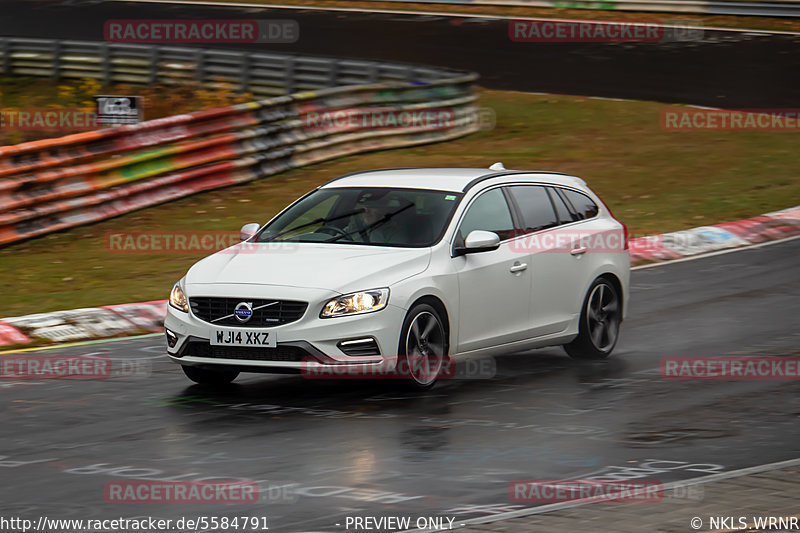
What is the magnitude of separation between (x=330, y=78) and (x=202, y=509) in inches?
837

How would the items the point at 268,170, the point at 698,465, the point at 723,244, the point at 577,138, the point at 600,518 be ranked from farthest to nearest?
the point at 577,138 → the point at 268,170 → the point at 723,244 → the point at 698,465 → the point at 600,518

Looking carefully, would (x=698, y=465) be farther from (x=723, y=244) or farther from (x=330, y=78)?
(x=330, y=78)

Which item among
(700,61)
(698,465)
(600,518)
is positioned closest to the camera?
(600,518)

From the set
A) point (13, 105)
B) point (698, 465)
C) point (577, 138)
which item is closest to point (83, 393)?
point (698, 465)

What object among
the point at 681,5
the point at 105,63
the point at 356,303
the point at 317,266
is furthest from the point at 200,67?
the point at 356,303

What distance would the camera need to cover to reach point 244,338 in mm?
9656

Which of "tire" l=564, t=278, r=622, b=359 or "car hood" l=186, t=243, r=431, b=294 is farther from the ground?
"car hood" l=186, t=243, r=431, b=294

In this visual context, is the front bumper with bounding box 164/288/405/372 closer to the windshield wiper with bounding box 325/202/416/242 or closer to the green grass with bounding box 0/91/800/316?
the windshield wiper with bounding box 325/202/416/242

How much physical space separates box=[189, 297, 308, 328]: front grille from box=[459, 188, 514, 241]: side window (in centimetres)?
169

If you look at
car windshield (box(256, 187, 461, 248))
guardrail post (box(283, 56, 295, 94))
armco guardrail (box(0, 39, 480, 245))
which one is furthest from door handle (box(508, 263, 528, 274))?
guardrail post (box(283, 56, 295, 94))

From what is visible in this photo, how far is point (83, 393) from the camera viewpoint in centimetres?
1029

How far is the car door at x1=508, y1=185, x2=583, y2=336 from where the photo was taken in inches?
442

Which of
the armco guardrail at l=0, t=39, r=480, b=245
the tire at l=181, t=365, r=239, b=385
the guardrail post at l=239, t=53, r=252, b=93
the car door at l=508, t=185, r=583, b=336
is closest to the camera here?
the tire at l=181, t=365, r=239, b=385

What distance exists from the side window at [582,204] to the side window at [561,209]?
147 mm
